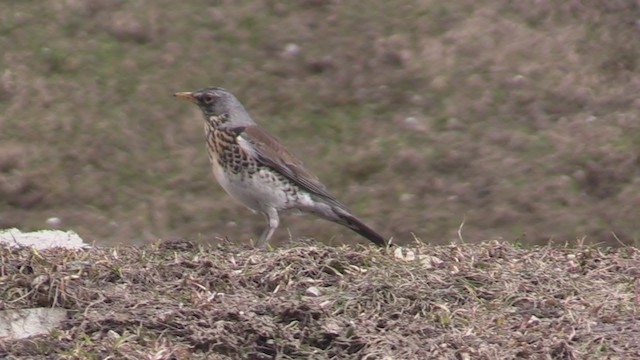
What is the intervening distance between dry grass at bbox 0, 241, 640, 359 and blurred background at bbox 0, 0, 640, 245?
381 centimetres

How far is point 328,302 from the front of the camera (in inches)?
207

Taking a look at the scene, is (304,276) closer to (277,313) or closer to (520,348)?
(277,313)

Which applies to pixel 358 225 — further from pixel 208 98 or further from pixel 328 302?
pixel 328 302

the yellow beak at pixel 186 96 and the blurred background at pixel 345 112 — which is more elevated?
the yellow beak at pixel 186 96

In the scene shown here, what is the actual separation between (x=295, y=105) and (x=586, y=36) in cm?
275

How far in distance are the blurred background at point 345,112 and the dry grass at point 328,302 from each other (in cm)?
381

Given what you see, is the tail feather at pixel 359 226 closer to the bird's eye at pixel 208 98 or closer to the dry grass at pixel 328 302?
the bird's eye at pixel 208 98

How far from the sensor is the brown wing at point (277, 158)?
26.8 feet

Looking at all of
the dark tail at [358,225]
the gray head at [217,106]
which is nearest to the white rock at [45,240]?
the gray head at [217,106]

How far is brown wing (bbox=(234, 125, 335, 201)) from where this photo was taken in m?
8.18

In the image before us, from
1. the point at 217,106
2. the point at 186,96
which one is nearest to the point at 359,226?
the point at 217,106

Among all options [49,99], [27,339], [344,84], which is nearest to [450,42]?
[344,84]

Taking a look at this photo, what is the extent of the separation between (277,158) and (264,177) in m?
0.15

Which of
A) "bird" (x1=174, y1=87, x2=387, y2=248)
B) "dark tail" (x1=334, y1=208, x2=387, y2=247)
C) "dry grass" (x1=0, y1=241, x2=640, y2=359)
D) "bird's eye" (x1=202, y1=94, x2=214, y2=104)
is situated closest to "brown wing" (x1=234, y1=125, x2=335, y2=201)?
"bird" (x1=174, y1=87, x2=387, y2=248)
